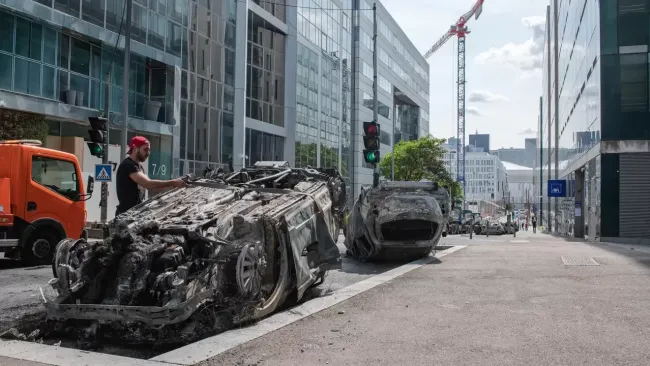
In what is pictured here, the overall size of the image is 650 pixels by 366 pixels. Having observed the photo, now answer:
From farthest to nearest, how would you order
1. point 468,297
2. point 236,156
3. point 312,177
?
point 236,156, point 312,177, point 468,297

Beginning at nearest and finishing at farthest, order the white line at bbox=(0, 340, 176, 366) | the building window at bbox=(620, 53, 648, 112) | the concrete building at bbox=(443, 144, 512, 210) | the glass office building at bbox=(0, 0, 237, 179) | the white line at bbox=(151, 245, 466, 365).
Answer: the white line at bbox=(0, 340, 176, 366)
the white line at bbox=(151, 245, 466, 365)
the glass office building at bbox=(0, 0, 237, 179)
the building window at bbox=(620, 53, 648, 112)
the concrete building at bbox=(443, 144, 512, 210)

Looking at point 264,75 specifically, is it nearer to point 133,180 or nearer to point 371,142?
point 371,142

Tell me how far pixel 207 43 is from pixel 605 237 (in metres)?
22.0

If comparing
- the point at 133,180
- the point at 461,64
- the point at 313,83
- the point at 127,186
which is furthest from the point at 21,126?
the point at 461,64

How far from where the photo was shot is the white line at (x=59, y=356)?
4613mm

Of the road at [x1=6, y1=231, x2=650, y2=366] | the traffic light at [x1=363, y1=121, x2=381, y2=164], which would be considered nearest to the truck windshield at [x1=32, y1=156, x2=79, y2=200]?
the road at [x1=6, y1=231, x2=650, y2=366]

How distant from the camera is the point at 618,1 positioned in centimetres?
2695

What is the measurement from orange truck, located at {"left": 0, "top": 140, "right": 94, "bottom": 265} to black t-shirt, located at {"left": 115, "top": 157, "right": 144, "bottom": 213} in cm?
505

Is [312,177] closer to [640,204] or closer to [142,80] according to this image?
[142,80]

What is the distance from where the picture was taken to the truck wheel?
35.9ft

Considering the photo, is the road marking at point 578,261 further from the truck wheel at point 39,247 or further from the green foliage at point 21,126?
the green foliage at point 21,126

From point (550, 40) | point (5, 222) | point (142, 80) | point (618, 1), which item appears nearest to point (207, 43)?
point (142, 80)

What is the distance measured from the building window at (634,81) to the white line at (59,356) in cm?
2741

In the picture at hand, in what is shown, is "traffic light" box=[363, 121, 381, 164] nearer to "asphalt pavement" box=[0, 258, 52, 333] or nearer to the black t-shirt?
"asphalt pavement" box=[0, 258, 52, 333]
